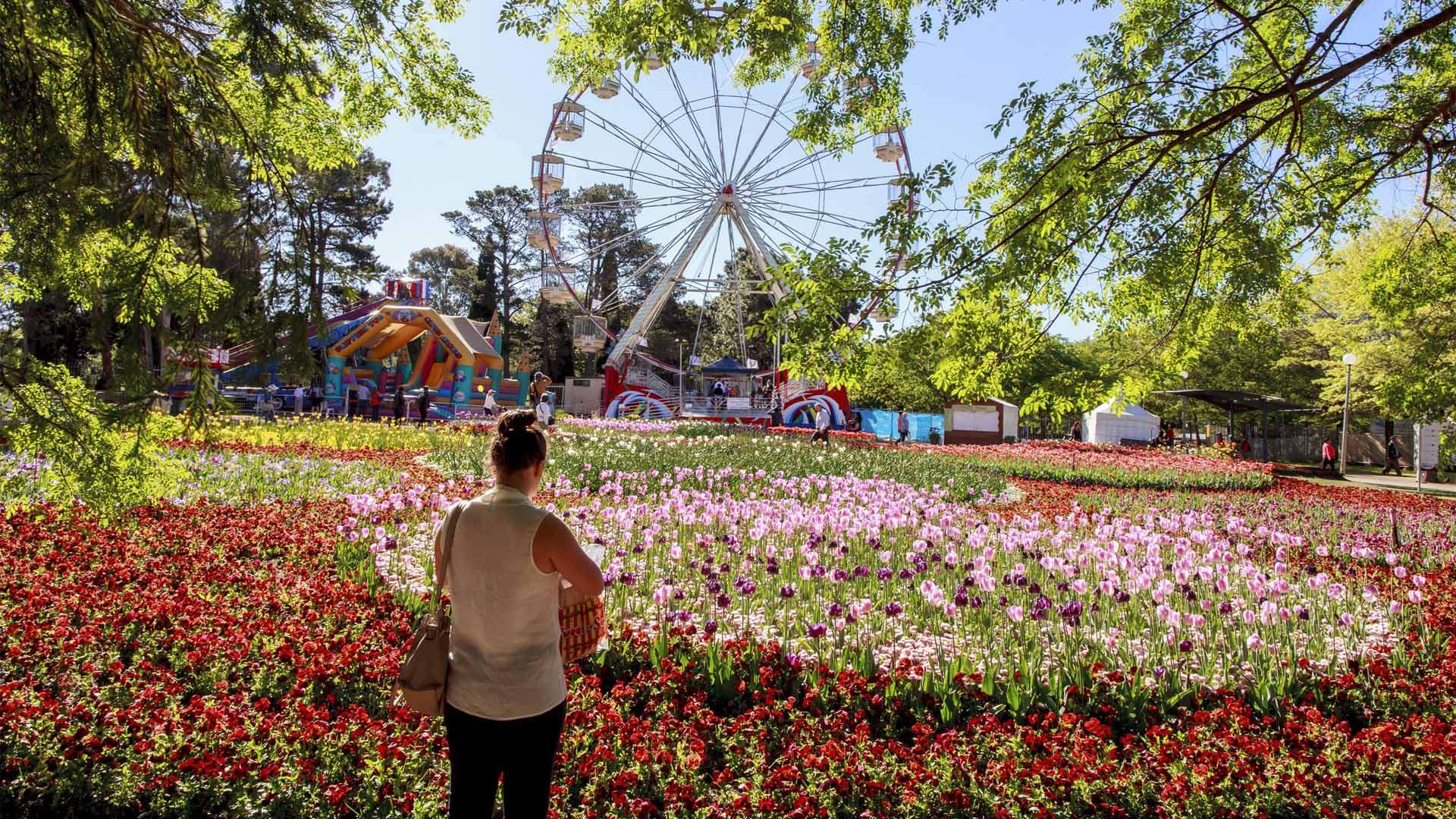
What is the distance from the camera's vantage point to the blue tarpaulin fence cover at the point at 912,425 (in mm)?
32719

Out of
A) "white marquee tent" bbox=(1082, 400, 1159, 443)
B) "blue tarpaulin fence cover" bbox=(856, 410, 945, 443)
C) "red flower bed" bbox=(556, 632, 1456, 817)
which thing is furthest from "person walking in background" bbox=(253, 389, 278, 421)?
"white marquee tent" bbox=(1082, 400, 1159, 443)

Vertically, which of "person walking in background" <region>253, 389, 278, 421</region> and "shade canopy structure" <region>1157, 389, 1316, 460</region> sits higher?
"shade canopy structure" <region>1157, 389, 1316, 460</region>

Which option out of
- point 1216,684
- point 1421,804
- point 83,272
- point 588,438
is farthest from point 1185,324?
point 588,438

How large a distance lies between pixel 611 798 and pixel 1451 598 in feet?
20.5

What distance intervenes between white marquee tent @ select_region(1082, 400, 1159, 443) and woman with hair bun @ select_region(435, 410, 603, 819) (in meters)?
31.4

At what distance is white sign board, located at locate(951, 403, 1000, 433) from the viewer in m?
28.1

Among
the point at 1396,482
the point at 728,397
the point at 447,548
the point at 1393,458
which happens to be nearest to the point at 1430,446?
the point at 1393,458

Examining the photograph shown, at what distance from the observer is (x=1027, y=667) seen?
13.6ft

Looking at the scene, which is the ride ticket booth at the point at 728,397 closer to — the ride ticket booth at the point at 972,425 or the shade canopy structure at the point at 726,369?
the shade canopy structure at the point at 726,369

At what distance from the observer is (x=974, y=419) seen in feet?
92.6

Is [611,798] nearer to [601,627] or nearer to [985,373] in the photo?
[601,627]

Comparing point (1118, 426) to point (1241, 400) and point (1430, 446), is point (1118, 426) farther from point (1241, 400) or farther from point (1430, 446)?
point (1430, 446)

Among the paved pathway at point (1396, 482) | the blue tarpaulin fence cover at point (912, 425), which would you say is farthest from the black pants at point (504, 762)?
the blue tarpaulin fence cover at point (912, 425)

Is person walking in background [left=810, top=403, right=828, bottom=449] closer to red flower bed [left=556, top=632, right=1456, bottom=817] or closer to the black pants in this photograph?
red flower bed [left=556, top=632, right=1456, bottom=817]
